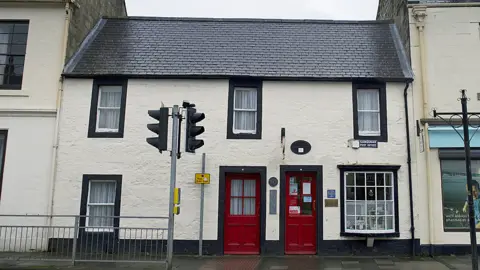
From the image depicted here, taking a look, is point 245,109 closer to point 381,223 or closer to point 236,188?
point 236,188

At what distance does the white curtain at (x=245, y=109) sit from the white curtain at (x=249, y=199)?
1.67m

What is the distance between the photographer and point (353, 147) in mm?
11359

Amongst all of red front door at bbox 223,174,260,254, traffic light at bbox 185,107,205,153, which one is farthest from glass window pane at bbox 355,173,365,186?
traffic light at bbox 185,107,205,153

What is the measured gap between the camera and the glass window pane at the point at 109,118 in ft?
38.8

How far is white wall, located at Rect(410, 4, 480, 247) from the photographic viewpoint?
11.1 meters

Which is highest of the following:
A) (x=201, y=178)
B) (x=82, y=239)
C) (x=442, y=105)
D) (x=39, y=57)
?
(x=39, y=57)

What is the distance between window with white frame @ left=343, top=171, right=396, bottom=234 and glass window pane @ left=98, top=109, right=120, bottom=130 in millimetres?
7211

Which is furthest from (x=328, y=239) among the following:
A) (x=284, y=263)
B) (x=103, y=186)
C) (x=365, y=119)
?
(x=103, y=186)

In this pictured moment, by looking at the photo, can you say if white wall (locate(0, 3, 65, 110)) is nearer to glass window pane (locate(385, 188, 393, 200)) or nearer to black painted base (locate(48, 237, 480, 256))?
black painted base (locate(48, 237, 480, 256))

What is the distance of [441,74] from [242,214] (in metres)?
7.52

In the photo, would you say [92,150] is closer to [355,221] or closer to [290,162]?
[290,162]

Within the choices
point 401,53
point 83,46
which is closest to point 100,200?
point 83,46

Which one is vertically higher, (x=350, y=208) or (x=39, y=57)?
(x=39, y=57)

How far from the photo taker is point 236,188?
11.6 meters
